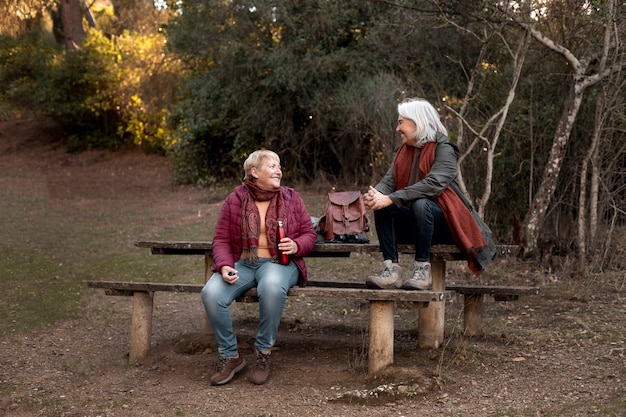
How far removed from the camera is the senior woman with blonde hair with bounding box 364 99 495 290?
541cm

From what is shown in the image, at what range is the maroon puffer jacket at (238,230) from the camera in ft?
18.0

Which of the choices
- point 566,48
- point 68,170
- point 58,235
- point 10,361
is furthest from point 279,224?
point 68,170

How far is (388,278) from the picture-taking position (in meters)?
5.43

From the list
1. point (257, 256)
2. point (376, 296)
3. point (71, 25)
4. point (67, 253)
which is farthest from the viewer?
point (71, 25)

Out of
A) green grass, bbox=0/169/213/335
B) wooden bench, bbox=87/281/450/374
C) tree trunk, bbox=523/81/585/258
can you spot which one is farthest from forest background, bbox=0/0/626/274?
green grass, bbox=0/169/213/335

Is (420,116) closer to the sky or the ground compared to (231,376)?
closer to the sky

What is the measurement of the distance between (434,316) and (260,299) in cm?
127

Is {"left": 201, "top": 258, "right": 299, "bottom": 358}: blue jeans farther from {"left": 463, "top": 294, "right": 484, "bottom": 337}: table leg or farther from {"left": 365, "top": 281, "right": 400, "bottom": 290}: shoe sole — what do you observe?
{"left": 463, "top": 294, "right": 484, "bottom": 337}: table leg

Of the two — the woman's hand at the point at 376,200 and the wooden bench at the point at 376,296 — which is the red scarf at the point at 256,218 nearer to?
the wooden bench at the point at 376,296

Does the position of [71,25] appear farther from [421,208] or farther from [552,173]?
[421,208]

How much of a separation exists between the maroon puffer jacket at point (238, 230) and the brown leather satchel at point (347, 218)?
17 cm

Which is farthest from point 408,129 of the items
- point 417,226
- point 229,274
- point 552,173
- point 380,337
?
point 552,173

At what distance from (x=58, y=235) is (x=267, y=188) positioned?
7.76 meters

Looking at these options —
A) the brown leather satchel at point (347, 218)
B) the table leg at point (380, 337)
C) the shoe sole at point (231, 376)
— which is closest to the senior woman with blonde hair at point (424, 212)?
the brown leather satchel at point (347, 218)
